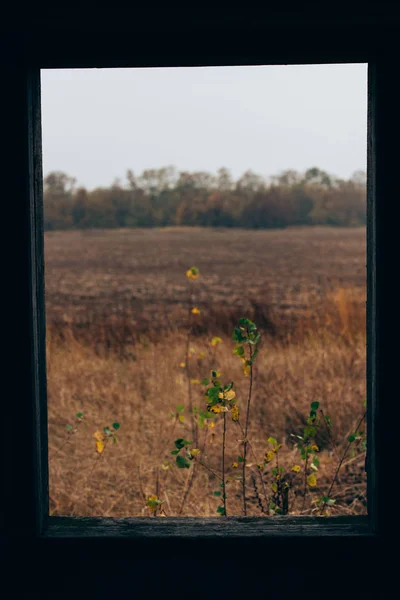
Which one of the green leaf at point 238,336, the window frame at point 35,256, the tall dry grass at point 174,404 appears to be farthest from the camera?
the tall dry grass at point 174,404

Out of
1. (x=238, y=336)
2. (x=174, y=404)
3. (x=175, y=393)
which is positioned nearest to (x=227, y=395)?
(x=238, y=336)

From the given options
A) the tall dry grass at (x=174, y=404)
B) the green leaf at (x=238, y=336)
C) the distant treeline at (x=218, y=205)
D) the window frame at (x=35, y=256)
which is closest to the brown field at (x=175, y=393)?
the tall dry grass at (x=174, y=404)

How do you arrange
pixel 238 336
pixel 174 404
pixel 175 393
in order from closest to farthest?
pixel 238 336 < pixel 174 404 < pixel 175 393

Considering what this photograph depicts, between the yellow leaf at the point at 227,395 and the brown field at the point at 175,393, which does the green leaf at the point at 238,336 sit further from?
the brown field at the point at 175,393

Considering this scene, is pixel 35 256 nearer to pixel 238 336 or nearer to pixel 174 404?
pixel 238 336

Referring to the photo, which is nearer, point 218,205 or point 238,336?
point 238,336

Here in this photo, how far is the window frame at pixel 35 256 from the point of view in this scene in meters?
1.31

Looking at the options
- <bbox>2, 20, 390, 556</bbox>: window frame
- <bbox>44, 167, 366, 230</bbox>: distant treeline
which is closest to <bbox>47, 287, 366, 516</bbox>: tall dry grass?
<bbox>2, 20, 390, 556</bbox>: window frame

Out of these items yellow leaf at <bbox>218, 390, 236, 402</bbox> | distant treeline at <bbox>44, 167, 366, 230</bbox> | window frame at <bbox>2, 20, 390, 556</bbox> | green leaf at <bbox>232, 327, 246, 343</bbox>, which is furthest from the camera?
distant treeline at <bbox>44, 167, 366, 230</bbox>

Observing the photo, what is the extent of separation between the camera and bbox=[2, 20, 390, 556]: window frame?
1.31 metres

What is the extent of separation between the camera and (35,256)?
4.48 ft

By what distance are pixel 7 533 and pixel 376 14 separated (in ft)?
4.13

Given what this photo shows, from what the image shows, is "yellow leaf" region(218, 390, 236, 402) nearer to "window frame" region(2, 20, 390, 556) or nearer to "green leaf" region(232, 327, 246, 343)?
"green leaf" region(232, 327, 246, 343)

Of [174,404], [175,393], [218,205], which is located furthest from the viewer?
[218,205]
